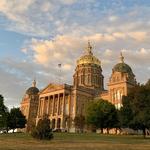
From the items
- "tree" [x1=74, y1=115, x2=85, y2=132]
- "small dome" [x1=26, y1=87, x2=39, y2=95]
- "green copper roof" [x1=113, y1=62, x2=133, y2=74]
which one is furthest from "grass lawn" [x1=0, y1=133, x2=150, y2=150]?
"small dome" [x1=26, y1=87, x2=39, y2=95]

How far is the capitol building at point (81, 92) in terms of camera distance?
109 metres

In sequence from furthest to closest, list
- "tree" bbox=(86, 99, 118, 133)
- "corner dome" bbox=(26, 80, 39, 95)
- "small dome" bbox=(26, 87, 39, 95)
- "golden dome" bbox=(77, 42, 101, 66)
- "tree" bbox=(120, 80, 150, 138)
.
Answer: "corner dome" bbox=(26, 80, 39, 95)
"small dome" bbox=(26, 87, 39, 95)
"golden dome" bbox=(77, 42, 101, 66)
"tree" bbox=(86, 99, 118, 133)
"tree" bbox=(120, 80, 150, 138)

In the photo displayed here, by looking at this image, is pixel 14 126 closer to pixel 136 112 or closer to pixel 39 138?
pixel 136 112

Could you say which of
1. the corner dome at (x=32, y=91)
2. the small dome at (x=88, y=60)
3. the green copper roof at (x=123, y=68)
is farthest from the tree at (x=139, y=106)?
the corner dome at (x=32, y=91)

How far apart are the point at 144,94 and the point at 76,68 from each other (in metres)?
76.8

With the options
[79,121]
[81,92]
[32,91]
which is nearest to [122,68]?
[81,92]

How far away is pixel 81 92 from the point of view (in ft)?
383

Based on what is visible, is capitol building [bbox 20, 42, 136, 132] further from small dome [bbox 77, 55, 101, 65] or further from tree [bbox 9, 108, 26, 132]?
tree [bbox 9, 108, 26, 132]

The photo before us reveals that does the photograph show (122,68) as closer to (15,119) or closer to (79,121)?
(79,121)

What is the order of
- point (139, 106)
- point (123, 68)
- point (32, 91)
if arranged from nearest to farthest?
point (139, 106) < point (123, 68) < point (32, 91)

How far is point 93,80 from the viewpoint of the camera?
130500mm

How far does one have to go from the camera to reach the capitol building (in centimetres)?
10925

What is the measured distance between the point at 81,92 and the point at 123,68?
1626 centimetres

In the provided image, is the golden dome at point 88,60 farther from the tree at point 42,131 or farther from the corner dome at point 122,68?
the tree at point 42,131
